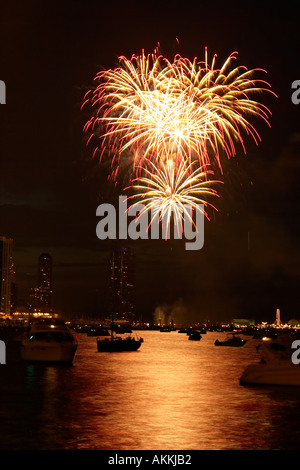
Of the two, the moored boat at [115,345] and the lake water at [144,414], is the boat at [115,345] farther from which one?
the lake water at [144,414]

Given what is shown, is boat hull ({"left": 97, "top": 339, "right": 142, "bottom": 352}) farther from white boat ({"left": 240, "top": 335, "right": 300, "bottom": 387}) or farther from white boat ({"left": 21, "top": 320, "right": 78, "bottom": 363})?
white boat ({"left": 240, "top": 335, "right": 300, "bottom": 387})

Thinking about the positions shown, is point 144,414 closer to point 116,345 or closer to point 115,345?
point 115,345

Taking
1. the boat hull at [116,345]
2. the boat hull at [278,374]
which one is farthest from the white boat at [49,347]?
the boat hull at [116,345]

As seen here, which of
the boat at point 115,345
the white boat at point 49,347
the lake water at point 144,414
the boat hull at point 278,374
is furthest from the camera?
the boat at point 115,345

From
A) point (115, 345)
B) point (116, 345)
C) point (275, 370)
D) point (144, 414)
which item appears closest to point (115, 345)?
point (115, 345)

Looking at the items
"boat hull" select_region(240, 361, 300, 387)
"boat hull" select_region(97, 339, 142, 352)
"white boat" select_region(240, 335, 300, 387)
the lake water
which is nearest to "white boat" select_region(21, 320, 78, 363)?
the lake water
